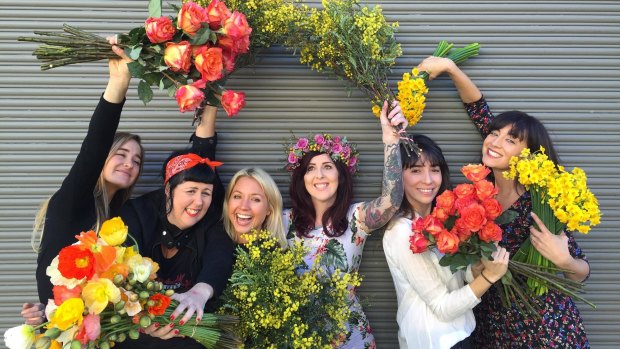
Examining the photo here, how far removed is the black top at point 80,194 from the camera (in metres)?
2.39

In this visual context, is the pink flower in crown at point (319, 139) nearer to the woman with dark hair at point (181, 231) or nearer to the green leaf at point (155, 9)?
the woman with dark hair at point (181, 231)

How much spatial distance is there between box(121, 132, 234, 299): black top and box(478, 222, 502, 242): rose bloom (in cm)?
139

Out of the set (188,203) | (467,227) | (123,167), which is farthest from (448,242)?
(123,167)

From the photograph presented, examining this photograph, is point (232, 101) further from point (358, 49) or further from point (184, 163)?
point (358, 49)

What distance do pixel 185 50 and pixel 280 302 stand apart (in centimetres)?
134

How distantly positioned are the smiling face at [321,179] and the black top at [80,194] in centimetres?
122

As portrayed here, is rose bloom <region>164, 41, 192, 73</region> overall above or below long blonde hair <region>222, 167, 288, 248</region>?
above

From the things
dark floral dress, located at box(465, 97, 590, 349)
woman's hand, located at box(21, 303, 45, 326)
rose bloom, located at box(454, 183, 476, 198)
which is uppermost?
rose bloom, located at box(454, 183, 476, 198)

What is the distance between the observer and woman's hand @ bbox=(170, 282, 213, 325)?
2.18 m

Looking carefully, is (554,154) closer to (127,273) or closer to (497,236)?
(497,236)

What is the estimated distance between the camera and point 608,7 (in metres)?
3.32

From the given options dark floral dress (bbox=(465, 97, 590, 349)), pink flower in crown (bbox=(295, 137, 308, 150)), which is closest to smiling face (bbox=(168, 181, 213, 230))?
pink flower in crown (bbox=(295, 137, 308, 150))

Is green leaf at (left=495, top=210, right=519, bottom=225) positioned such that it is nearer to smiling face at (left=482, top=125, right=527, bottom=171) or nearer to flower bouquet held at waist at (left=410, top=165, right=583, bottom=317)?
flower bouquet held at waist at (left=410, top=165, right=583, bottom=317)

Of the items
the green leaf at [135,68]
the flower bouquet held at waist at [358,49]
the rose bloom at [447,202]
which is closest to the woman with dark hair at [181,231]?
the green leaf at [135,68]
